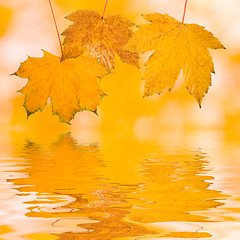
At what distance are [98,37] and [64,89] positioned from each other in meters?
0.11

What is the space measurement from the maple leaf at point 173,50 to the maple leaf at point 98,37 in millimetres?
51

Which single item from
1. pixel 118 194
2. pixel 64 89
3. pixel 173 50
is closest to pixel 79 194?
pixel 118 194

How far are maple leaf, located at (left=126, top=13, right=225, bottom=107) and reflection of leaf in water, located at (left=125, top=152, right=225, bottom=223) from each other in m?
0.24

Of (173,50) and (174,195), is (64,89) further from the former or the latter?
(174,195)

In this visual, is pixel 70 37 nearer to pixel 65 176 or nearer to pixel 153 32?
pixel 153 32

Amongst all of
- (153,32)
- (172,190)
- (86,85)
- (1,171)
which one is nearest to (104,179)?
(172,190)

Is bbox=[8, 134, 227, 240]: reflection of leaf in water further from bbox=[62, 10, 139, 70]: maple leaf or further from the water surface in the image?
bbox=[62, 10, 139, 70]: maple leaf

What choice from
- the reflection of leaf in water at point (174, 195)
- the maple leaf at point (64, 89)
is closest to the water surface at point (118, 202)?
the reflection of leaf in water at point (174, 195)

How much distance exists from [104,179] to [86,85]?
0.66m

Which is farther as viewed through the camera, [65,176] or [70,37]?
[65,176]

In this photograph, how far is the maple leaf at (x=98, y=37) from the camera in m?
0.82

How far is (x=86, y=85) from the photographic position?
88 cm

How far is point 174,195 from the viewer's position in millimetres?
1169

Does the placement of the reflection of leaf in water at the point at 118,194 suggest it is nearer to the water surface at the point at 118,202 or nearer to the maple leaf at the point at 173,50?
the water surface at the point at 118,202
